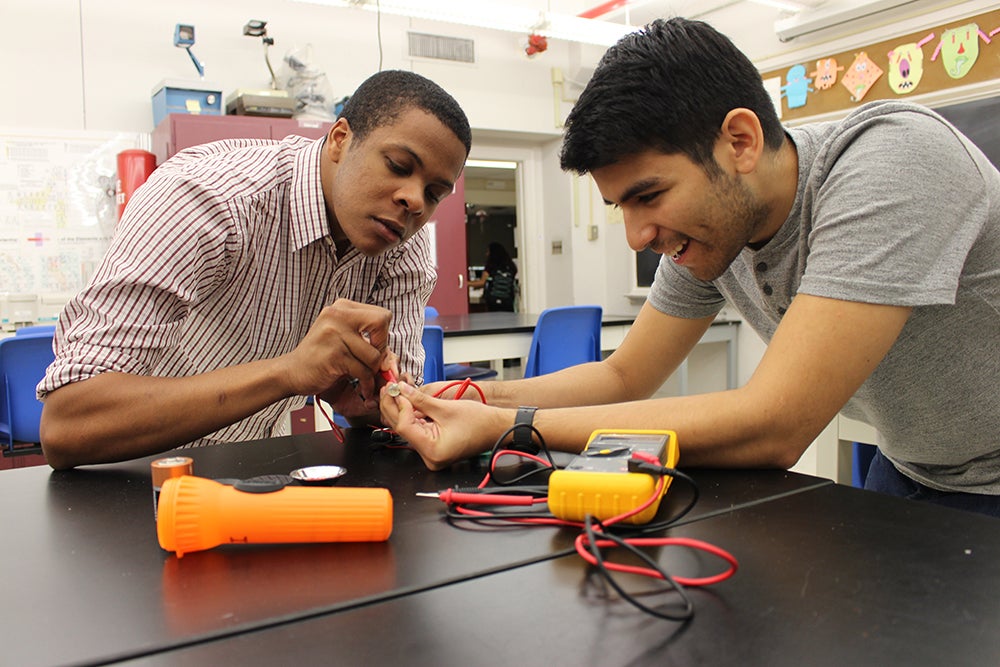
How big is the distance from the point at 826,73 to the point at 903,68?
43 centimetres

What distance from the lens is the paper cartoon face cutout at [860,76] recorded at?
4.02 meters

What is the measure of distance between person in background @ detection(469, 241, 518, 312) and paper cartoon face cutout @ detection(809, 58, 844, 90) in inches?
130

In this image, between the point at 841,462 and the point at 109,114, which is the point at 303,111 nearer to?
the point at 109,114

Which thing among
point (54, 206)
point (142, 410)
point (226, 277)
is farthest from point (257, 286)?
point (54, 206)

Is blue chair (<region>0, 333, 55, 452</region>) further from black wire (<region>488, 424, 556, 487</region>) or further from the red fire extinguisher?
black wire (<region>488, 424, 556, 487</region>)

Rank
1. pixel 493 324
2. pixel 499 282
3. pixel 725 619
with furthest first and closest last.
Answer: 1. pixel 499 282
2. pixel 493 324
3. pixel 725 619

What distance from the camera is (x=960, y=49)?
3688mm

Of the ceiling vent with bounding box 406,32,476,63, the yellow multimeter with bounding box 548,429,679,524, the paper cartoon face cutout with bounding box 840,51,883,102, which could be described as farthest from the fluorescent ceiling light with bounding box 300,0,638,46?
the yellow multimeter with bounding box 548,429,679,524

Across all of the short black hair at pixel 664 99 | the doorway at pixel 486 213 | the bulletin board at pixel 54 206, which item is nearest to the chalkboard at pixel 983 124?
the short black hair at pixel 664 99

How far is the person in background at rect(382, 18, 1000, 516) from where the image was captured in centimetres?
85

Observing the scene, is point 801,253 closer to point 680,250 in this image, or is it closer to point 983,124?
point 680,250

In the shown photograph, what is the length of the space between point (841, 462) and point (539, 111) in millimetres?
4127

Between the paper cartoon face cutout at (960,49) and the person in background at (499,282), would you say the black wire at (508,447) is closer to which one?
the paper cartoon face cutout at (960,49)

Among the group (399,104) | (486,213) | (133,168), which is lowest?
(399,104)
